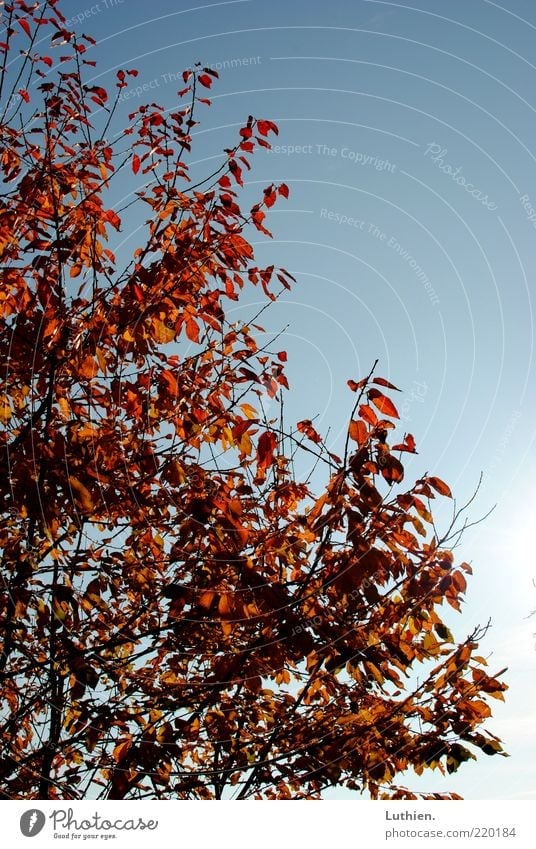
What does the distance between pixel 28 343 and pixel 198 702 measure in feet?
8.93

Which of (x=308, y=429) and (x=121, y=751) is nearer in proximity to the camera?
(x=121, y=751)

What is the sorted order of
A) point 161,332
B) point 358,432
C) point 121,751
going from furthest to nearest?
point 161,332 → point 121,751 → point 358,432

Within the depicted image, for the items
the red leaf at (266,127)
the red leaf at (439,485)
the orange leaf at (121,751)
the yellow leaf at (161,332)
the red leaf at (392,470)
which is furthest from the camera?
the red leaf at (266,127)

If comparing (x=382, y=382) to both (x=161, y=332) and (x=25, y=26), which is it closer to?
(x=161, y=332)

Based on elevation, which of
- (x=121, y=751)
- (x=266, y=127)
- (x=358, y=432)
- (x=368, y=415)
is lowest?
(x=121, y=751)

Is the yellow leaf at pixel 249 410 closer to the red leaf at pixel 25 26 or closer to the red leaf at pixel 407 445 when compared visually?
the red leaf at pixel 407 445

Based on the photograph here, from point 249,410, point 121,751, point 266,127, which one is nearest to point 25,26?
point 266,127

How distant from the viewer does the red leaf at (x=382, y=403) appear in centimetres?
375

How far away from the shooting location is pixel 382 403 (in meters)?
A: 3.78

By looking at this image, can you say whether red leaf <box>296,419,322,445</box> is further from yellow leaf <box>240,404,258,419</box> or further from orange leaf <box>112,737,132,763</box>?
orange leaf <box>112,737,132,763</box>

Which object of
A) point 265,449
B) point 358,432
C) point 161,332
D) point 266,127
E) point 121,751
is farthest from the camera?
point 266,127

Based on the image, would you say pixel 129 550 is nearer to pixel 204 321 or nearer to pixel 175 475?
pixel 175 475

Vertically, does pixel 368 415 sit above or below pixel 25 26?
below

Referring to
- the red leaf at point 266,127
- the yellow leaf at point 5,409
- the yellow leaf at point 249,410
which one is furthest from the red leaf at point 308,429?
the red leaf at point 266,127
